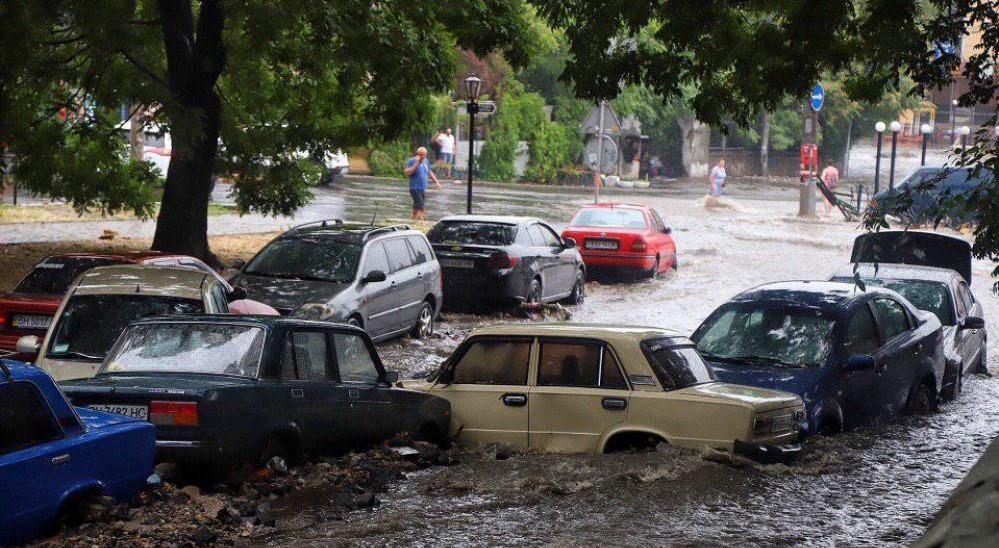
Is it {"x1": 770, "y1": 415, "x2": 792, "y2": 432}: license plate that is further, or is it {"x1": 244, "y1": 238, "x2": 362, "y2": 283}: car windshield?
{"x1": 244, "y1": 238, "x2": 362, "y2": 283}: car windshield

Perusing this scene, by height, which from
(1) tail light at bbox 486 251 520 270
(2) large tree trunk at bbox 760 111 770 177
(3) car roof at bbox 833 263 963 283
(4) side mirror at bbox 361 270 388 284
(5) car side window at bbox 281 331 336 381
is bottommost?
(1) tail light at bbox 486 251 520 270

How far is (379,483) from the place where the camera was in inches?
390

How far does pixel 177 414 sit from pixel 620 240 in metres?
18.7

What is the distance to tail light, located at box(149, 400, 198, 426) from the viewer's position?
29.6ft

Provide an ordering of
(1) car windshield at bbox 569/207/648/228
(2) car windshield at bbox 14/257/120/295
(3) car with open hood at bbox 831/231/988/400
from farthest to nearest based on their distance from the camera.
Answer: (1) car windshield at bbox 569/207/648/228, (3) car with open hood at bbox 831/231/988/400, (2) car windshield at bbox 14/257/120/295

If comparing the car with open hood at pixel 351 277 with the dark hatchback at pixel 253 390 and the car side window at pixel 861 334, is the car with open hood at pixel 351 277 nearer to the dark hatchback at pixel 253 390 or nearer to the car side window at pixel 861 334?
the dark hatchback at pixel 253 390

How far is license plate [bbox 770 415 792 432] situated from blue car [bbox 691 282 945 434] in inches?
45.1

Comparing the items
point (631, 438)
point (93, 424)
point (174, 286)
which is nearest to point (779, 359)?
point (631, 438)

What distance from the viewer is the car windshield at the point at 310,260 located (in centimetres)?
1744

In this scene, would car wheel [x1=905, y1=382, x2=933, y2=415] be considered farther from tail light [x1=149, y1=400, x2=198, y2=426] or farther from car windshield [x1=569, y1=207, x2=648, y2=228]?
car windshield [x1=569, y1=207, x2=648, y2=228]

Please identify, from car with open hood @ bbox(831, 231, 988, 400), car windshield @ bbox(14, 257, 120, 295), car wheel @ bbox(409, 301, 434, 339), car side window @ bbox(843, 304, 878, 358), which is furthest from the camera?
car wheel @ bbox(409, 301, 434, 339)

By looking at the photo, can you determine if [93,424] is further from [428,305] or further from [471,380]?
[428,305]

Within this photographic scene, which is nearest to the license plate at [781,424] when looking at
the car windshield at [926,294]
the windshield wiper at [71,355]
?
the windshield wiper at [71,355]

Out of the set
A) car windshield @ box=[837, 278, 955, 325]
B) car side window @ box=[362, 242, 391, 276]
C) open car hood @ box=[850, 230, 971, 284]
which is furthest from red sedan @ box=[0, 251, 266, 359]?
open car hood @ box=[850, 230, 971, 284]
